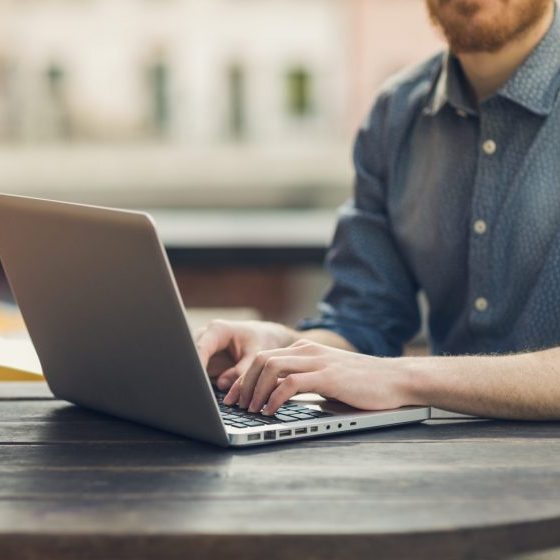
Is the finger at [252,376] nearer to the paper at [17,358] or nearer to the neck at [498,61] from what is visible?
the paper at [17,358]

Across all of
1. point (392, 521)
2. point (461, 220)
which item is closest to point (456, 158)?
point (461, 220)

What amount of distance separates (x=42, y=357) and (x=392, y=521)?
0.71 m

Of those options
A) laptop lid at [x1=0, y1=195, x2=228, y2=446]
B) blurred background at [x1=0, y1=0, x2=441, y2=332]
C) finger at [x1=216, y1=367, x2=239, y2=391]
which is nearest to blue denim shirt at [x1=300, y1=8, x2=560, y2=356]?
finger at [x1=216, y1=367, x2=239, y2=391]

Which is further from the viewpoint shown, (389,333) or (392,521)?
(389,333)

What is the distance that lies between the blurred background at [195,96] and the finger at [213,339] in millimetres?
16559

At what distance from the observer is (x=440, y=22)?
2078 mm

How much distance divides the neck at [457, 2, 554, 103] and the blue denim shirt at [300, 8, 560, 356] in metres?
0.02

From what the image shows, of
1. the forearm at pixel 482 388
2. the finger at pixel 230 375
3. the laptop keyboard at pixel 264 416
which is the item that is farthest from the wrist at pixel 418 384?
the finger at pixel 230 375

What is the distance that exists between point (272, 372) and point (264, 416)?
54 millimetres

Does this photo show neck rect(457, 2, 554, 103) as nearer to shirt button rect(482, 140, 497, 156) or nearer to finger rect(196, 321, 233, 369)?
shirt button rect(482, 140, 497, 156)

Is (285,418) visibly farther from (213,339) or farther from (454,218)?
(454,218)

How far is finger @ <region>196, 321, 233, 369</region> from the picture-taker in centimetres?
170

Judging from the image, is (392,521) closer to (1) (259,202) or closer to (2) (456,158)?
(2) (456,158)

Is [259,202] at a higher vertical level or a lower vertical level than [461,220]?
lower
